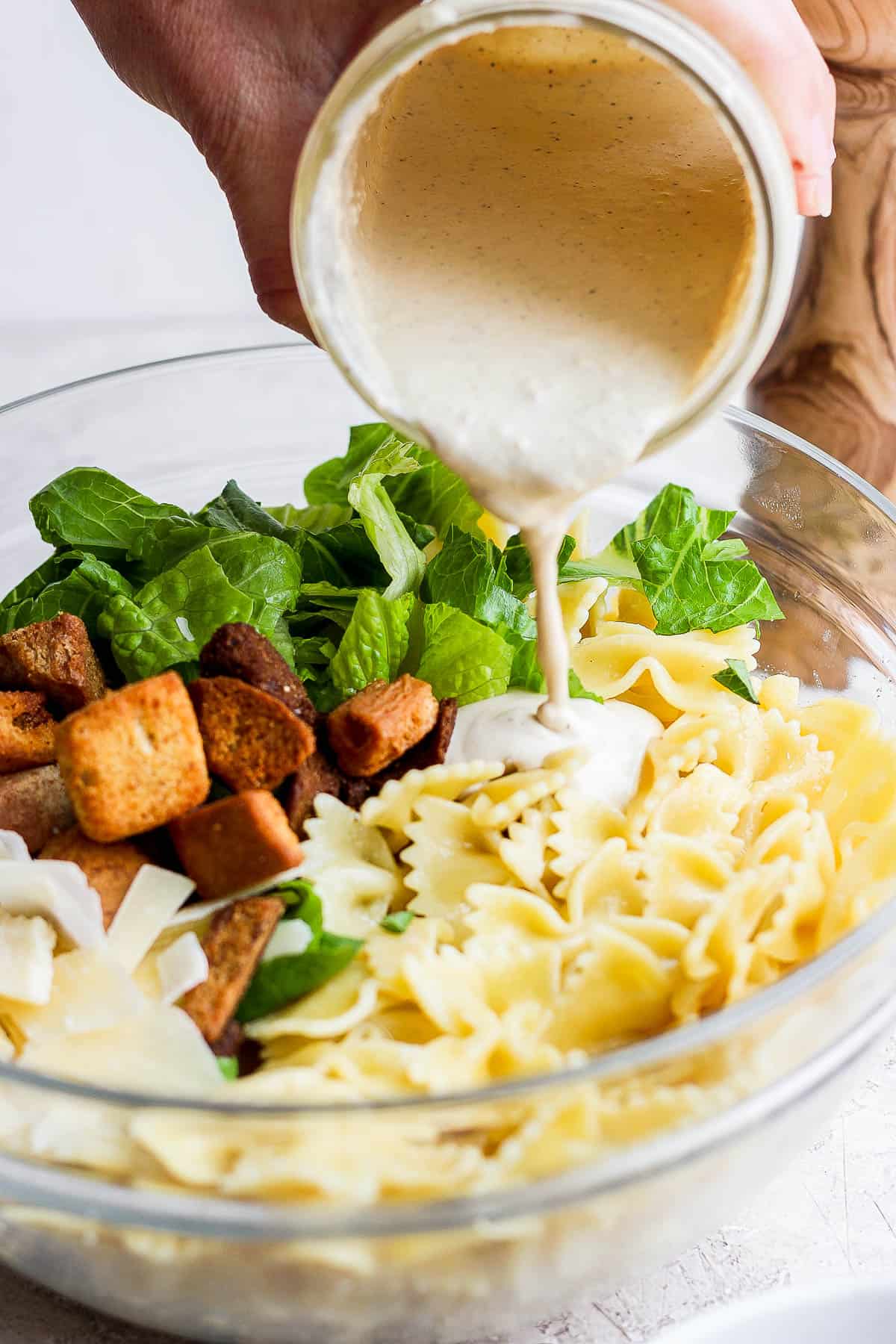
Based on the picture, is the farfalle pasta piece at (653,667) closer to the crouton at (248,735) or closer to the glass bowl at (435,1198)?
the crouton at (248,735)

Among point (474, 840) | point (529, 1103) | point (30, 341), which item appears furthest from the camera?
point (30, 341)

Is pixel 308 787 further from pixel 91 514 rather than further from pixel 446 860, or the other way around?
pixel 91 514

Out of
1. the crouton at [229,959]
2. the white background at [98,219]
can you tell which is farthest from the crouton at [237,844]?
the white background at [98,219]

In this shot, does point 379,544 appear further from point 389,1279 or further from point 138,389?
point 389,1279

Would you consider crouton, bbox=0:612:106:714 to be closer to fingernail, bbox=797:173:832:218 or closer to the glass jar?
the glass jar

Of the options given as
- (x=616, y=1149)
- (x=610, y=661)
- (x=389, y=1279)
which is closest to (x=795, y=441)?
(x=610, y=661)

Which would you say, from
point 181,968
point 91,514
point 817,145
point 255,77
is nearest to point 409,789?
point 181,968

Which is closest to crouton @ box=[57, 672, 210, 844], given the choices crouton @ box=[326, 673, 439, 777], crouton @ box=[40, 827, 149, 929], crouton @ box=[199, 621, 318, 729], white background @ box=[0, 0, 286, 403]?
crouton @ box=[40, 827, 149, 929]
